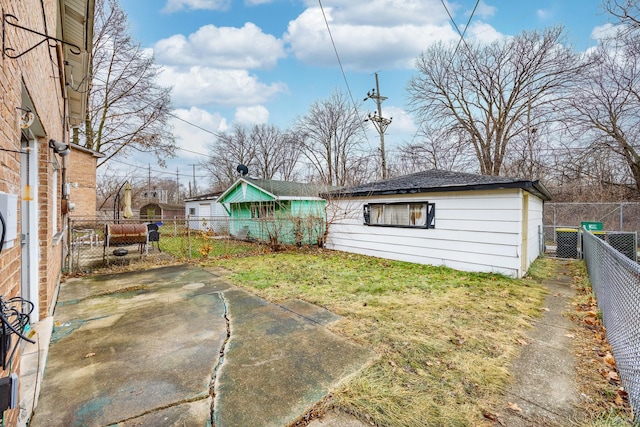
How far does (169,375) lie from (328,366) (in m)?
1.43

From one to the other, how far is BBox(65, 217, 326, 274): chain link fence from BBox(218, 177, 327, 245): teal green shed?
0.04 metres

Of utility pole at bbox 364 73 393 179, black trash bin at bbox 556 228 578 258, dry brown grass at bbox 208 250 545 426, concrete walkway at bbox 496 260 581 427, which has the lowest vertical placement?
concrete walkway at bbox 496 260 581 427

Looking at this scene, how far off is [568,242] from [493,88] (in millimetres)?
10870

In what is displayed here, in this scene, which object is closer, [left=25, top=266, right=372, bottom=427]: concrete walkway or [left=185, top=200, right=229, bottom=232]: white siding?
[left=25, top=266, right=372, bottom=427]: concrete walkway

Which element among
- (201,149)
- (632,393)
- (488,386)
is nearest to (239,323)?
(488,386)

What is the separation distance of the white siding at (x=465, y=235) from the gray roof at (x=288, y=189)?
3.24m

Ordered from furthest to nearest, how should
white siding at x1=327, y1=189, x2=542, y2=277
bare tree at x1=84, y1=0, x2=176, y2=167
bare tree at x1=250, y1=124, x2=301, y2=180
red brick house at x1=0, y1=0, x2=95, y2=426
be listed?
bare tree at x1=250, y1=124, x2=301, y2=180 < bare tree at x1=84, y1=0, x2=176, y2=167 < white siding at x1=327, y1=189, x2=542, y2=277 < red brick house at x1=0, y1=0, x2=95, y2=426

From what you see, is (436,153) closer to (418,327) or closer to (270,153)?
(418,327)

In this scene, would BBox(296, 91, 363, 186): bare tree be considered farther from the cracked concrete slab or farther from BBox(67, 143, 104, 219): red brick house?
the cracked concrete slab

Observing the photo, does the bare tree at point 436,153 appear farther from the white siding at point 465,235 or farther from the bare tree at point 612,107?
the white siding at point 465,235

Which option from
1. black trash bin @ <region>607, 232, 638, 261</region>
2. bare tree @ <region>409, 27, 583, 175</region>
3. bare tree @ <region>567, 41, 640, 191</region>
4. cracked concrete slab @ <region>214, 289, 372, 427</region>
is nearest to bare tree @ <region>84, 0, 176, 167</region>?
bare tree @ <region>409, 27, 583, 175</region>

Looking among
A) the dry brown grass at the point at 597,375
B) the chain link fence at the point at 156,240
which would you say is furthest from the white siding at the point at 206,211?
the dry brown grass at the point at 597,375

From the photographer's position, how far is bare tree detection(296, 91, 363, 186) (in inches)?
983

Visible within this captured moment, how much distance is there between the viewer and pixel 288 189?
13.3m
